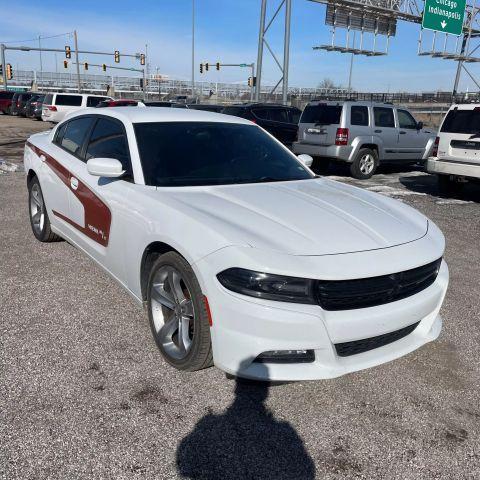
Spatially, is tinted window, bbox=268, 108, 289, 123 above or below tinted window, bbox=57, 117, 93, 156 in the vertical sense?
below

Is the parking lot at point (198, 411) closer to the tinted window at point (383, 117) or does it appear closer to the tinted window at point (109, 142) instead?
the tinted window at point (109, 142)

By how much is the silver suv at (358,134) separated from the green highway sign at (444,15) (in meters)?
14.1

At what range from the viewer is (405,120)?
12.5m

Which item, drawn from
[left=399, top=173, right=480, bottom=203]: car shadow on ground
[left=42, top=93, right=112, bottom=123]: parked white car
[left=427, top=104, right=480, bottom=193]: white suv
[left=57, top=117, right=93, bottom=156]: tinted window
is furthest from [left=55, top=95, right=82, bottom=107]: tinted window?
[left=57, top=117, right=93, bottom=156]: tinted window

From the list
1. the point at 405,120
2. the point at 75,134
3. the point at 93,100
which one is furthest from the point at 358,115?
the point at 93,100

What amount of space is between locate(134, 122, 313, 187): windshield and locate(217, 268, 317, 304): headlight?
1.24 meters

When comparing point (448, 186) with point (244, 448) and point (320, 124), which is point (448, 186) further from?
point (244, 448)

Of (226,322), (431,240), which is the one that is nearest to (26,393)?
(226,322)

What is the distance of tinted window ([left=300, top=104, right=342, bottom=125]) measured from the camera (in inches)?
451

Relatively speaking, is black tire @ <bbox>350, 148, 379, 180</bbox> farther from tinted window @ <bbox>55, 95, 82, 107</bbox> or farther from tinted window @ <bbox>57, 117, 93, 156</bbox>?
tinted window @ <bbox>55, 95, 82, 107</bbox>

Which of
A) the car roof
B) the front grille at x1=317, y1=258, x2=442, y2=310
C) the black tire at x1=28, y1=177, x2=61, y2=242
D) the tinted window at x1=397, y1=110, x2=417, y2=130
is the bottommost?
the black tire at x1=28, y1=177, x2=61, y2=242

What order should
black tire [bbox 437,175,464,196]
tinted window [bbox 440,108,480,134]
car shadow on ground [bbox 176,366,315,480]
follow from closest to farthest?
car shadow on ground [bbox 176,366,315,480] → tinted window [bbox 440,108,480,134] → black tire [bbox 437,175,464,196]

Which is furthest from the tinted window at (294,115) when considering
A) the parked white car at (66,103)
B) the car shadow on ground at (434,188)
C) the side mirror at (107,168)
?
the parked white car at (66,103)

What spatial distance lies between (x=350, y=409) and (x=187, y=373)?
3.38ft
